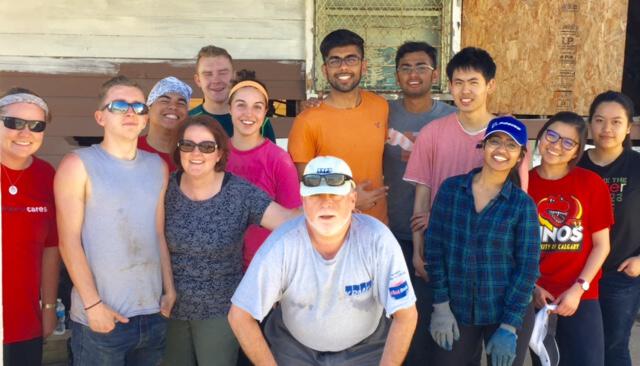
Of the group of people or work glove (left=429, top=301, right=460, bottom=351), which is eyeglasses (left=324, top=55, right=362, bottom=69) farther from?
work glove (left=429, top=301, right=460, bottom=351)

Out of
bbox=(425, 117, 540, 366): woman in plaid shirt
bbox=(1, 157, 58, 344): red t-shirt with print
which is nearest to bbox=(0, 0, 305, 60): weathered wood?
bbox=(1, 157, 58, 344): red t-shirt with print

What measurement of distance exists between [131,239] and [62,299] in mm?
2611

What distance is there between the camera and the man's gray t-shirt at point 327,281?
2553 millimetres

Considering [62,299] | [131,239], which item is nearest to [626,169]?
[131,239]

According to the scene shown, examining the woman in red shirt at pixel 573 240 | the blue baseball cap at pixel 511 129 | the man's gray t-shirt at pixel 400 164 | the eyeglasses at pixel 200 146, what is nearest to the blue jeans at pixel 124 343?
the eyeglasses at pixel 200 146

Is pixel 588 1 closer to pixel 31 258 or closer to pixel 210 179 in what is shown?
pixel 210 179

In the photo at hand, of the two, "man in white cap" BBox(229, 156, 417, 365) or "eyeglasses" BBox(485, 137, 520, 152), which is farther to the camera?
"eyeglasses" BBox(485, 137, 520, 152)

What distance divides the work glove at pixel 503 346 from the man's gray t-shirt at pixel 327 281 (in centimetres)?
59

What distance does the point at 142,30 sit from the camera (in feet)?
18.6

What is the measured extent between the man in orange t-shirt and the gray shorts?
0.97 metres

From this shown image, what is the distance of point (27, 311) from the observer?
112 inches

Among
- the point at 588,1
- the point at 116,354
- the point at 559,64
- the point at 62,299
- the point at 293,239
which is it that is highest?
the point at 588,1

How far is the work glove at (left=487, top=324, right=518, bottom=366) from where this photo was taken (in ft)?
9.42

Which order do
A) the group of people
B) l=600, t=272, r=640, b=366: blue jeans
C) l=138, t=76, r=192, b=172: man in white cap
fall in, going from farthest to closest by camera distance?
l=600, t=272, r=640, b=366: blue jeans < l=138, t=76, r=192, b=172: man in white cap < the group of people
